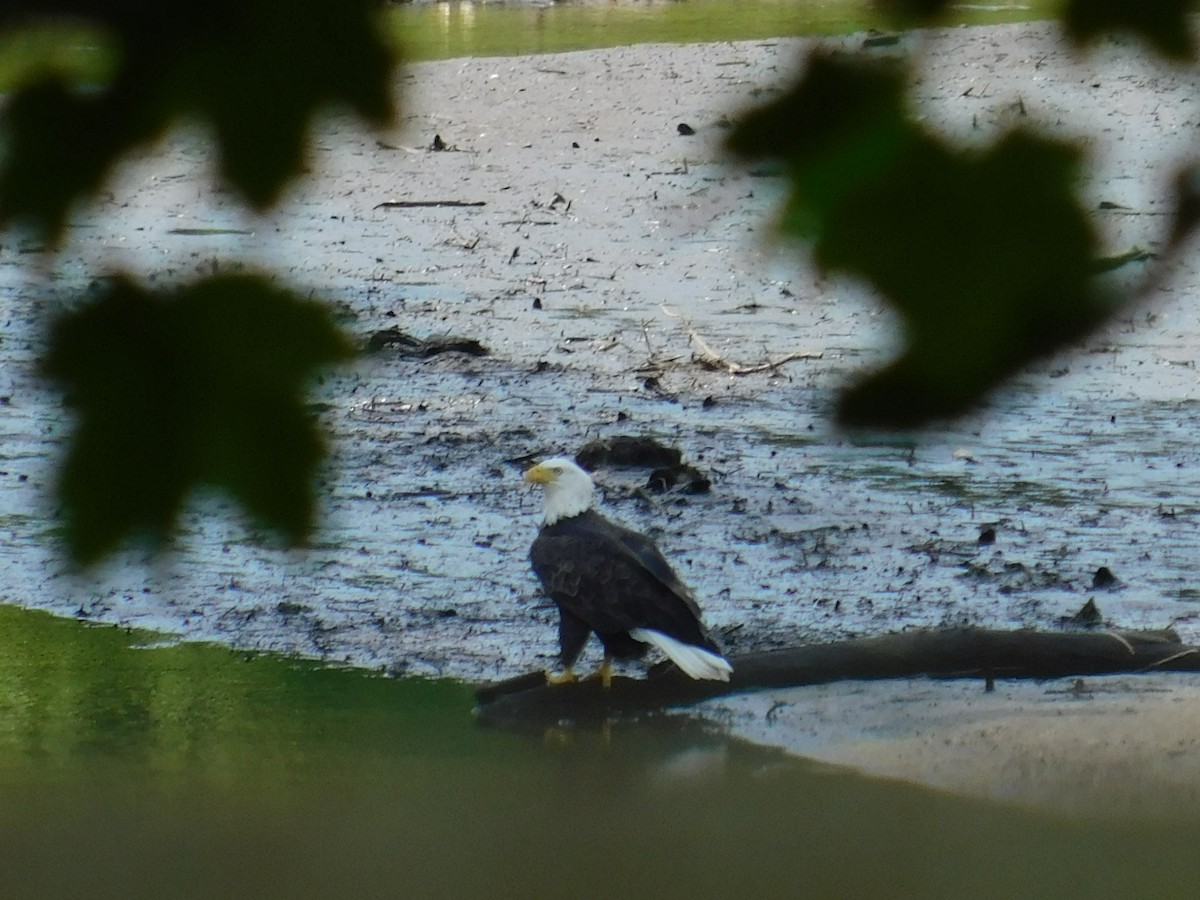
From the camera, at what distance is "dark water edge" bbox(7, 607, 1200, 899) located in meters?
3.40

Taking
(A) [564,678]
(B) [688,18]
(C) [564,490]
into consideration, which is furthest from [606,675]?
(B) [688,18]

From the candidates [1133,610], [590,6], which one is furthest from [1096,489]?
[590,6]

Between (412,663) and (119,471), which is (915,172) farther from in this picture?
(412,663)

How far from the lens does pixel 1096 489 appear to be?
16.2 feet

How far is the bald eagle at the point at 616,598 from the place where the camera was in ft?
11.9

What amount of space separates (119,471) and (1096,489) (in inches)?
168

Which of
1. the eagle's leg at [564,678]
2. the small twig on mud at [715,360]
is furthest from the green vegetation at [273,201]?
the small twig on mud at [715,360]

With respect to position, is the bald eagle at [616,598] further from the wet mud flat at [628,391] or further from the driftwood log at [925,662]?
the wet mud flat at [628,391]

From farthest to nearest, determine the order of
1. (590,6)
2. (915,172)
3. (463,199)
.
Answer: (463,199) → (590,6) → (915,172)

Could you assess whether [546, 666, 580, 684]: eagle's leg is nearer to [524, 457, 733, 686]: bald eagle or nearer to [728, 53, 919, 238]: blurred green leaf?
[524, 457, 733, 686]: bald eagle

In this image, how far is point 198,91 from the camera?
3.03 feet

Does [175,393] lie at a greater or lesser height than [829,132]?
lesser

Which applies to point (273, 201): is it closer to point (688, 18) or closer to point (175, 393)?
point (175, 393)

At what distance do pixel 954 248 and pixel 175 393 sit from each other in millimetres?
342
